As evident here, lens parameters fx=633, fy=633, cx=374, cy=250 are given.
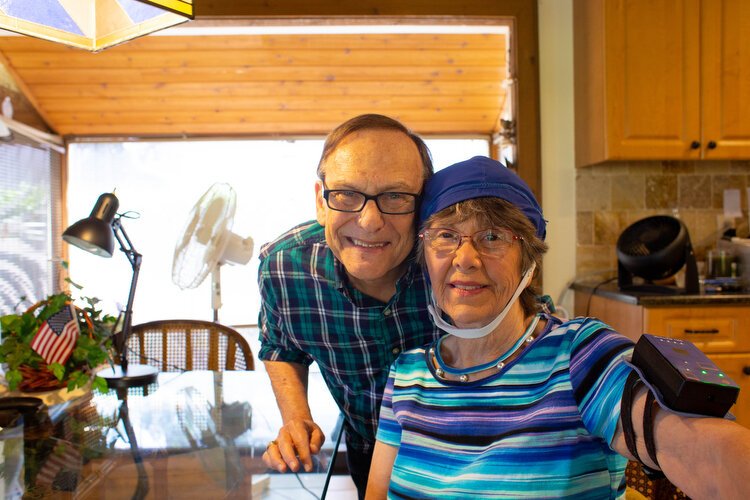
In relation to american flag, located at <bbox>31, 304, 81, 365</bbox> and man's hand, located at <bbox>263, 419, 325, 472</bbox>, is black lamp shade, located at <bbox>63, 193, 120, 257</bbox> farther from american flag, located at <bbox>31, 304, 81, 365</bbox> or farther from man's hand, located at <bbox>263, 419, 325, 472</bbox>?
man's hand, located at <bbox>263, 419, 325, 472</bbox>

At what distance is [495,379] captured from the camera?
3.67 ft

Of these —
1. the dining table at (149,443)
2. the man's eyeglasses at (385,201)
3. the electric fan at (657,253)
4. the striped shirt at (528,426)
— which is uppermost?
the man's eyeglasses at (385,201)

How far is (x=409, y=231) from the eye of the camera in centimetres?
137

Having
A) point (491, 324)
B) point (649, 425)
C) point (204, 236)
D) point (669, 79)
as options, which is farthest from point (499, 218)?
point (669, 79)

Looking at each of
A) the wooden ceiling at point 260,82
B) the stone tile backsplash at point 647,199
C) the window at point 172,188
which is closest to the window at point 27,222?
the window at point 172,188

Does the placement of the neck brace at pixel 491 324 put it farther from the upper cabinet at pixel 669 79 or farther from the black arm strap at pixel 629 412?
the upper cabinet at pixel 669 79

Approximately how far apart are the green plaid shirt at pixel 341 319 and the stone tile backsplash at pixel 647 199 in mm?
2139

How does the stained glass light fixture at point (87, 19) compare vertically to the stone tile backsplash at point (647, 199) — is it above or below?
above

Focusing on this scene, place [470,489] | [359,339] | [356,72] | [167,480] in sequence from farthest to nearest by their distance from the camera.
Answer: [356,72] < [359,339] < [167,480] < [470,489]

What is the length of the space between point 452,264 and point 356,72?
4049 millimetres

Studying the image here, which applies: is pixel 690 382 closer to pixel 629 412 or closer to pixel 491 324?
pixel 629 412

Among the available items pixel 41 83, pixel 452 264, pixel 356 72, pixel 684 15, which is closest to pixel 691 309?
pixel 684 15

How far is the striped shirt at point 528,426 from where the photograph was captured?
100cm

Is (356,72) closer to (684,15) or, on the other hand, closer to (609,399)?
(684,15)
